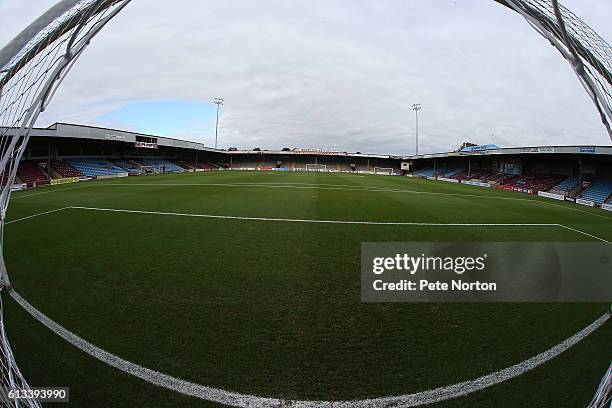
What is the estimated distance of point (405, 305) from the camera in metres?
5.52

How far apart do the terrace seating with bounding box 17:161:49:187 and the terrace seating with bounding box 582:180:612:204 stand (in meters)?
49.3

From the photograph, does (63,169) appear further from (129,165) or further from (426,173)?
(426,173)

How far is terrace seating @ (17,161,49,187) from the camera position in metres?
29.3

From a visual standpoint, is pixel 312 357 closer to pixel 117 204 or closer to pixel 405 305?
pixel 405 305

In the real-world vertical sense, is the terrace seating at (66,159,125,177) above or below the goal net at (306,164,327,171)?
below

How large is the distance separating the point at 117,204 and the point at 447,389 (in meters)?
17.5

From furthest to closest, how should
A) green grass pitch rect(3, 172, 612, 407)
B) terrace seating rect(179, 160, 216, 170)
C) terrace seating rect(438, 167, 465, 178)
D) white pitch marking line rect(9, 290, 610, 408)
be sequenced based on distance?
terrace seating rect(179, 160, 216, 170) < terrace seating rect(438, 167, 465, 178) < green grass pitch rect(3, 172, 612, 407) < white pitch marking line rect(9, 290, 610, 408)

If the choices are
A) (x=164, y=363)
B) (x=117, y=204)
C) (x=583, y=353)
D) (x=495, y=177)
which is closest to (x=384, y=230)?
(x=583, y=353)

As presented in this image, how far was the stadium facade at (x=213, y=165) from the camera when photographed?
30.6 m

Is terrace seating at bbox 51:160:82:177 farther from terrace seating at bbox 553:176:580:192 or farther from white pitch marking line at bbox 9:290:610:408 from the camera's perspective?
terrace seating at bbox 553:176:580:192

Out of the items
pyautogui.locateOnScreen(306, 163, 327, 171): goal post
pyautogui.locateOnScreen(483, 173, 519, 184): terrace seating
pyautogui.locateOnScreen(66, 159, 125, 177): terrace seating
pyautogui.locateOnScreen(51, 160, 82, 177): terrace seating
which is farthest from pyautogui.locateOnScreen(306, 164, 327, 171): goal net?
pyautogui.locateOnScreen(51, 160, 82, 177): terrace seating

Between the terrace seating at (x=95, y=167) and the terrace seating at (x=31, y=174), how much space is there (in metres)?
4.59

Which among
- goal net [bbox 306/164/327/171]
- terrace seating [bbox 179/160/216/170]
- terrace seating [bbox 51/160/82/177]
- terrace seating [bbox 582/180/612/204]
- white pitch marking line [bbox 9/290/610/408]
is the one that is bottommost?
white pitch marking line [bbox 9/290/610/408]

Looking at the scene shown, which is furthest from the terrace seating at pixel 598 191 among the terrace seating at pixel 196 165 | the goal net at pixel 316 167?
the terrace seating at pixel 196 165
